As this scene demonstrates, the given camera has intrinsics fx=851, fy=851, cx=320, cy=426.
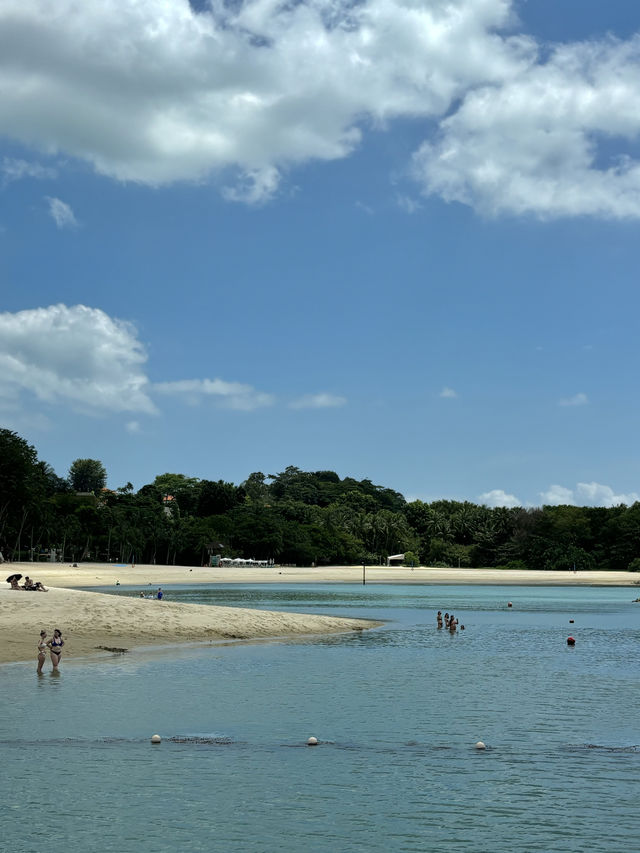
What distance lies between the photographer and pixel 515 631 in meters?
60.9

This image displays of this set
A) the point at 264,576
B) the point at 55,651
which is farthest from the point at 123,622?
the point at 264,576

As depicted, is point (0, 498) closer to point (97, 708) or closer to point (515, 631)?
point (515, 631)

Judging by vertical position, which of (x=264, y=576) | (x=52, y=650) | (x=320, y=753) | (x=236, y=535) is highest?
(x=236, y=535)

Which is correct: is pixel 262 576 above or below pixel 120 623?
below

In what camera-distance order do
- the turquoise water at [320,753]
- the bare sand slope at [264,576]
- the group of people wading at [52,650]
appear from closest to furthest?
1. the turquoise water at [320,753]
2. the group of people wading at [52,650]
3. the bare sand slope at [264,576]

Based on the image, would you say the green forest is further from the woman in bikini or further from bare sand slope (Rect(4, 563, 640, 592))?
the woman in bikini

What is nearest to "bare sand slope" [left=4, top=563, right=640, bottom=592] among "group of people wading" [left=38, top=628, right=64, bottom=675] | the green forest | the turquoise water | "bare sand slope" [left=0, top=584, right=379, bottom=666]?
the green forest

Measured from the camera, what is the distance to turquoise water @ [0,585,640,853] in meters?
16.9

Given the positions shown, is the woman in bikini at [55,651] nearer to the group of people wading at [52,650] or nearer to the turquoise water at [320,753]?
the group of people wading at [52,650]

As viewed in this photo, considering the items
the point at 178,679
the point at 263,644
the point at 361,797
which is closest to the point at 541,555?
the point at 263,644

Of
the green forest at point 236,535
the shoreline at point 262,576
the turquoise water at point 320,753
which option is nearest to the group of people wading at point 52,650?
the turquoise water at point 320,753

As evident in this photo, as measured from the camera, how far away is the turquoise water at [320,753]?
55.5 ft

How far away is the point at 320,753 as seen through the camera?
906 inches

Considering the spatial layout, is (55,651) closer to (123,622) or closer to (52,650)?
(52,650)
